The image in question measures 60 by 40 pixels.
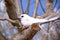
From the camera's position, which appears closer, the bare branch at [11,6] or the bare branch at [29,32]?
the bare branch at [29,32]

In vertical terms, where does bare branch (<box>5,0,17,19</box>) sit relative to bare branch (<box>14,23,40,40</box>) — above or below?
above

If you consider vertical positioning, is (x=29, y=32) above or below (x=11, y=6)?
below

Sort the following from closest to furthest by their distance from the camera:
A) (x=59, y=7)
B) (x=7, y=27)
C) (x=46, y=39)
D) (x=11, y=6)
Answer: (x=11, y=6), (x=46, y=39), (x=7, y=27), (x=59, y=7)

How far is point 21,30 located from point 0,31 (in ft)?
1.96

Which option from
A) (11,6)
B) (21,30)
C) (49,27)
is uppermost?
(11,6)

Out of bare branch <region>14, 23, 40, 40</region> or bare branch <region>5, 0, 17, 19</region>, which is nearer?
bare branch <region>14, 23, 40, 40</region>

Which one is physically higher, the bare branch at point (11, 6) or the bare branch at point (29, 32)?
the bare branch at point (11, 6)

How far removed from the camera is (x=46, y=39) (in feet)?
4.21

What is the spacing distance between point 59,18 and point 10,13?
0.31 meters

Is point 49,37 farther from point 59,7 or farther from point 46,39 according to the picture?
point 59,7

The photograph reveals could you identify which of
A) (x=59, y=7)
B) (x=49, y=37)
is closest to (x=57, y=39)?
(x=49, y=37)

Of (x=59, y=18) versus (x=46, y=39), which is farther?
(x=46, y=39)

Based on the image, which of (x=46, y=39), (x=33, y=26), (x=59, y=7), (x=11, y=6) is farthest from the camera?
(x=59, y=7)

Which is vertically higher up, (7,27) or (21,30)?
(21,30)
